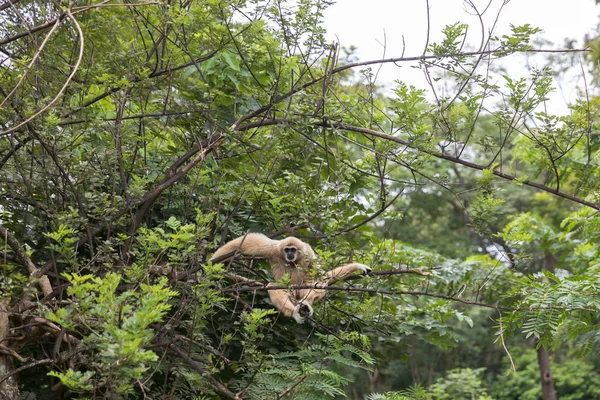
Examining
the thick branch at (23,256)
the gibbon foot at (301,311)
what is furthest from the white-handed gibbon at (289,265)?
the thick branch at (23,256)

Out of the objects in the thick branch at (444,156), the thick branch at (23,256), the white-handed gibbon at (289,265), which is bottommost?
the thick branch at (23,256)

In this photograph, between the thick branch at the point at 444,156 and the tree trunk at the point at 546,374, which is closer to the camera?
the thick branch at the point at 444,156

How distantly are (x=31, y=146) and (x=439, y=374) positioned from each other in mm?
19092

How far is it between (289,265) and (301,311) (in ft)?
2.54

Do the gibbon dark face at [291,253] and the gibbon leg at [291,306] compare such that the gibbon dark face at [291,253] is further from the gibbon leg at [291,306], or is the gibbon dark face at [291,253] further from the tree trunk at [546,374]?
the tree trunk at [546,374]

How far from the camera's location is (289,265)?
5.83 m

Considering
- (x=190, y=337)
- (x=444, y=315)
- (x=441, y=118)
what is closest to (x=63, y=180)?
(x=190, y=337)

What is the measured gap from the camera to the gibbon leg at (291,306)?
510 centimetres

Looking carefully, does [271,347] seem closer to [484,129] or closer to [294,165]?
[294,165]

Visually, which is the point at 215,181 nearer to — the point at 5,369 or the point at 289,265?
the point at 289,265

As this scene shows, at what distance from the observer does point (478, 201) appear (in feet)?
13.9

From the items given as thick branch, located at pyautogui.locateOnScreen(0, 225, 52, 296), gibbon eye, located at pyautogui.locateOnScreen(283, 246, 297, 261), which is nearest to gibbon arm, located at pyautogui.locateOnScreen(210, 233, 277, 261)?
gibbon eye, located at pyautogui.locateOnScreen(283, 246, 297, 261)

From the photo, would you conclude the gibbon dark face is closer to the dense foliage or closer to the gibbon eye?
the gibbon eye

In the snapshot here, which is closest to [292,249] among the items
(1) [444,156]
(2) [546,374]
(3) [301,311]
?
(3) [301,311]
